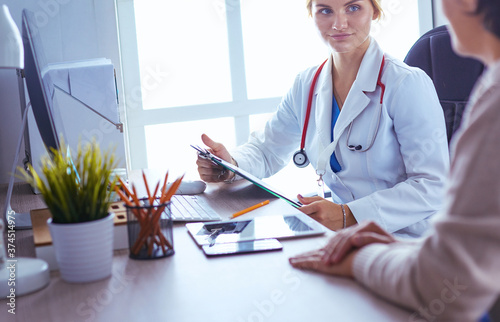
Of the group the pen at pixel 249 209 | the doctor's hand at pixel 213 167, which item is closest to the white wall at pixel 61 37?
the doctor's hand at pixel 213 167

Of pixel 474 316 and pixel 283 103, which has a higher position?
pixel 283 103

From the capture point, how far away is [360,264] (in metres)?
0.82

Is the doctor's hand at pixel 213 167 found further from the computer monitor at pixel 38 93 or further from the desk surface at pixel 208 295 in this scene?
the desk surface at pixel 208 295

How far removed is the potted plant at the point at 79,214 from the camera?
0.86 meters

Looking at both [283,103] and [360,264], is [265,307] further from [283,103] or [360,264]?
[283,103]

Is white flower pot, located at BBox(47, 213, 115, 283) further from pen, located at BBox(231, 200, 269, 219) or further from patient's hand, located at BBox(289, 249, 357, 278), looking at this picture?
pen, located at BBox(231, 200, 269, 219)

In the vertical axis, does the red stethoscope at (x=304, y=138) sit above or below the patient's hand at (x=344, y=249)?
above

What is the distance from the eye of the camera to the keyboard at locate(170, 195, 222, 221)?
1270 mm

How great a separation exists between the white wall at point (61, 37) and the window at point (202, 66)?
228 mm

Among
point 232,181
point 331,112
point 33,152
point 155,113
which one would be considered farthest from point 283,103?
point 155,113

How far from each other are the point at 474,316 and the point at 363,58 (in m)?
1.19

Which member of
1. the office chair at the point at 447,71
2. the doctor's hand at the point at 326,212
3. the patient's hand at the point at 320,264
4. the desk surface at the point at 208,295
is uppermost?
the office chair at the point at 447,71

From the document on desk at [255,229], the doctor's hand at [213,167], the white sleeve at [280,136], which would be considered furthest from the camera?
the white sleeve at [280,136]

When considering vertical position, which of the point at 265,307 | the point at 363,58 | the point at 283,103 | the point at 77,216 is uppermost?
the point at 363,58
